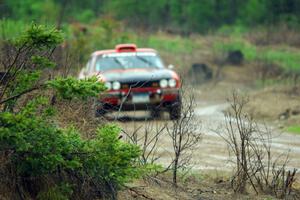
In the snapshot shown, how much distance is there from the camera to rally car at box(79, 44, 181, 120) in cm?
1755

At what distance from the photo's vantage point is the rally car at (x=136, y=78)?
1755 cm

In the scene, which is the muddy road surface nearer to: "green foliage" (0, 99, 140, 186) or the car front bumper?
the car front bumper

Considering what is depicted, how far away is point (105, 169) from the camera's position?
25.8ft

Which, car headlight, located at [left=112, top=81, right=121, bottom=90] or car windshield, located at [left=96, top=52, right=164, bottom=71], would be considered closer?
car headlight, located at [left=112, top=81, right=121, bottom=90]

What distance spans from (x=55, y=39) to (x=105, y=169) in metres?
1.25

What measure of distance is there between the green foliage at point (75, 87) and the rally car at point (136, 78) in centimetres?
907

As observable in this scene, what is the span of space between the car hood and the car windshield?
388 mm

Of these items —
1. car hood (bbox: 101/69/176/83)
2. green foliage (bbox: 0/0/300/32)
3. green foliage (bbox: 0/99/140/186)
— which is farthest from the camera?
green foliage (bbox: 0/0/300/32)

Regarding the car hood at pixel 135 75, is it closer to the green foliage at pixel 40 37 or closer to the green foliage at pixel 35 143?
the green foliage at pixel 40 37

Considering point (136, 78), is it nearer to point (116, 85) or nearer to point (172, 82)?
point (116, 85)

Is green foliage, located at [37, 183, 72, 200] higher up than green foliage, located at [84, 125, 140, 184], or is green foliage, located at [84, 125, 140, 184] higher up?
green foliage, located at [84, 125, 140, 184]

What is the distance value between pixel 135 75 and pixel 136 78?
0.61 feet

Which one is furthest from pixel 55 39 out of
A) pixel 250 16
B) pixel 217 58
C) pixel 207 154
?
pixel 250 16

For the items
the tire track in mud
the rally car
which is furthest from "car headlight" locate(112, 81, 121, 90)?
the tire track in mud
